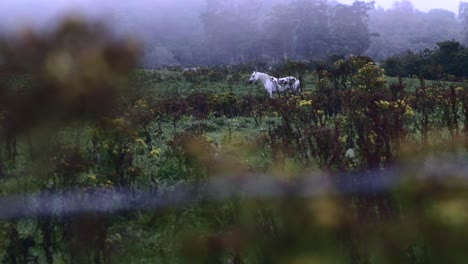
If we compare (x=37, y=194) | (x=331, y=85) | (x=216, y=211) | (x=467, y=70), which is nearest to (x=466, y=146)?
(x=216, y=211)

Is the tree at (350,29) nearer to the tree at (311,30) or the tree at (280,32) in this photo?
the tree at (311,30)

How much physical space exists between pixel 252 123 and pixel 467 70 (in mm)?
13514

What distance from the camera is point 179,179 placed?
3.75m

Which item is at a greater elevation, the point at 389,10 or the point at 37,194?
the point at 389,10

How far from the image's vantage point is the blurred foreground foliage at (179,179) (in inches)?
56.6

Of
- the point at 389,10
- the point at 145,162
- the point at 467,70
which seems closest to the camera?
the point at 145,162

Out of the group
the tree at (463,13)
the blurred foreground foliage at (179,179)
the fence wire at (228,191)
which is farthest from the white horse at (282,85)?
the tree at (463,13)

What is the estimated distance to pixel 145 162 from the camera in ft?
15.1

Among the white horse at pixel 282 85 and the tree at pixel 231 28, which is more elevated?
the tree at pixel 231 28

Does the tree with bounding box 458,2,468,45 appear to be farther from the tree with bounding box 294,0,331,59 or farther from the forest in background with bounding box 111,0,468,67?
the tree with bounding box 294,0,331,59

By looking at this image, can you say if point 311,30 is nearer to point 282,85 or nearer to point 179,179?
point 282,85

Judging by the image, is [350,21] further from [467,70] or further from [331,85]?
[331,85]

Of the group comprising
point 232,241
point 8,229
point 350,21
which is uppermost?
point 350,21

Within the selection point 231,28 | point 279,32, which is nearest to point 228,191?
point 279,32
